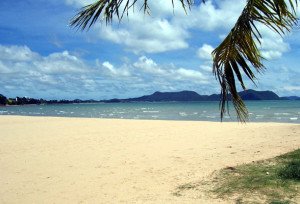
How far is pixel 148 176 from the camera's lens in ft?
24.8

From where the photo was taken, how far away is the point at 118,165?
350 inches

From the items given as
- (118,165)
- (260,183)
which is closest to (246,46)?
(260,183)

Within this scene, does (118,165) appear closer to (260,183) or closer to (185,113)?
(260,183)

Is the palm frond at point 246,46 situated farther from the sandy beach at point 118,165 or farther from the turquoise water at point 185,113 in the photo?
the turquoise water at point 185,113

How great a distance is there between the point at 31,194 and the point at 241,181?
3.60 metres

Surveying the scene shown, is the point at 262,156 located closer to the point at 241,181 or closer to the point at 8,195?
the point at 241,181

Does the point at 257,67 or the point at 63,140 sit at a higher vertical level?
the point at 257,67

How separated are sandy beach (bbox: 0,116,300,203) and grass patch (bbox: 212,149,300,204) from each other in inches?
15.1

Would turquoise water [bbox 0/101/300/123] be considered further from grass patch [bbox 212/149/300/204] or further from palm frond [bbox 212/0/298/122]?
palm frond [bbox 212/0/298/122]

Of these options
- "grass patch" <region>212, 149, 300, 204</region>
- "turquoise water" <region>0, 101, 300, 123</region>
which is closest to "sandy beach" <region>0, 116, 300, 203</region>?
"grass patch" <region>212, 149, 300, 204</region>

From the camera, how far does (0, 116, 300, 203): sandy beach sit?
254 inches

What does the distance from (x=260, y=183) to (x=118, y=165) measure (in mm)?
3755

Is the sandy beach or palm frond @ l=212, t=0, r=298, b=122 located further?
the sandy beach

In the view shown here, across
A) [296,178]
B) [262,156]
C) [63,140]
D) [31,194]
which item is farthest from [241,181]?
[63,140]
